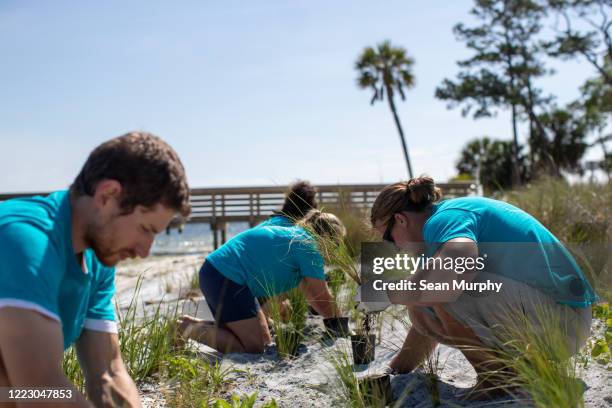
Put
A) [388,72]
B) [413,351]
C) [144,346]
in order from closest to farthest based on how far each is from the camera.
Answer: [413,351] → [144,346] → [388,72]

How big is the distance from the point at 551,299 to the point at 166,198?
Result: 68.6 inches

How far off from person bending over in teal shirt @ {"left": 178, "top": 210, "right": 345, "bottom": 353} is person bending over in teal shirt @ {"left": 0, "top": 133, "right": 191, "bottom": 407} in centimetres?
203

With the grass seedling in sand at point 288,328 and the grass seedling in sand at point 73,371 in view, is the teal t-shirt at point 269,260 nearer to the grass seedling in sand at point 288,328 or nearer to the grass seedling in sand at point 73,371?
the grass seedling in sand at point 288,328

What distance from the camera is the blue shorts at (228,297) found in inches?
154

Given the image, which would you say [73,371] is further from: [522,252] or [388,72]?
[388,72]

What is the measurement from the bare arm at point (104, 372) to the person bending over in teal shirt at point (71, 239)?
0.11 meters

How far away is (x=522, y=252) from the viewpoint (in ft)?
8.64

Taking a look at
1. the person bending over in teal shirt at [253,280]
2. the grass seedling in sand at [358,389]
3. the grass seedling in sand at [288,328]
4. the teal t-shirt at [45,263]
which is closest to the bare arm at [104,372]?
the teal t-shirt at [45,263]

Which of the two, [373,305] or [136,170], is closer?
[136,170]

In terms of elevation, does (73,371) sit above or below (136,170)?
below

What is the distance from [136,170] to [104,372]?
0.73 metres

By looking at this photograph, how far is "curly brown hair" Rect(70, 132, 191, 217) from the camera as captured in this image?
1.55m

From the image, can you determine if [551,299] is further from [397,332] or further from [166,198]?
[166,198]

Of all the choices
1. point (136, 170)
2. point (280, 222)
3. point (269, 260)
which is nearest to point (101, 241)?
point (136, 170)
